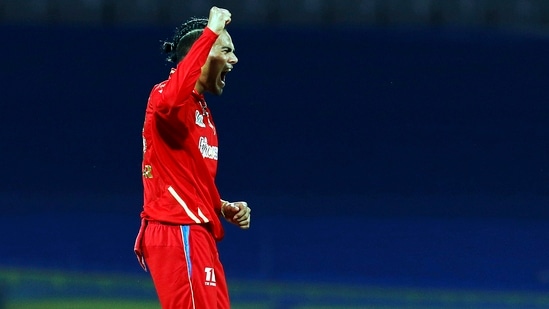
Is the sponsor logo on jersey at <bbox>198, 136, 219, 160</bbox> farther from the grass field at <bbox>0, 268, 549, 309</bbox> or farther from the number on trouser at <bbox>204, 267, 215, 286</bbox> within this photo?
the grass field at <bbox>0, 268, 549, 309</bbox>

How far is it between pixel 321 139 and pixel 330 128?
0.08m

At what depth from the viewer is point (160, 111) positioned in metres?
2.87

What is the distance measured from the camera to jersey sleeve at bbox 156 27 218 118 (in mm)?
2783

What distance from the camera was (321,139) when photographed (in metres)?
5.70

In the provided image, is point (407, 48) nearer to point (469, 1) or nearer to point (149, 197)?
point (469, 1)

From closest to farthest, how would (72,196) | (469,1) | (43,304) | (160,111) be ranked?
(160,111), (43,304), (72,196), (469,1)

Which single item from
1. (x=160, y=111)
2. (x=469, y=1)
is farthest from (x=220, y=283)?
(x=469, y=1)

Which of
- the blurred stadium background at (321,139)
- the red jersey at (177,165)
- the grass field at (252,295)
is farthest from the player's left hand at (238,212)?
the blurred stadium background at (321,139)

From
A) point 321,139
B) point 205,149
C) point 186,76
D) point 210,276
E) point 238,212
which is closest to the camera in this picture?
point 186,76

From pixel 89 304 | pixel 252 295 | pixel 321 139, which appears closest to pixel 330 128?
pixel 321 139

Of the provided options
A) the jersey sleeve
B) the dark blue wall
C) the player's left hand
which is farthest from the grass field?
the jersey sleeve

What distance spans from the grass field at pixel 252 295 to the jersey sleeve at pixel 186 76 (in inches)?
99.0

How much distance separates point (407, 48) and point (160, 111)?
3.12m

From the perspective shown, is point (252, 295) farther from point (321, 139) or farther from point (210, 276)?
point (210, 276)
